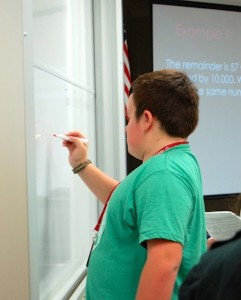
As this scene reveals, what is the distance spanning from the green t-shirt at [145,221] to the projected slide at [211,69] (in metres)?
2.31

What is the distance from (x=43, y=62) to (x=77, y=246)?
2.80 feet

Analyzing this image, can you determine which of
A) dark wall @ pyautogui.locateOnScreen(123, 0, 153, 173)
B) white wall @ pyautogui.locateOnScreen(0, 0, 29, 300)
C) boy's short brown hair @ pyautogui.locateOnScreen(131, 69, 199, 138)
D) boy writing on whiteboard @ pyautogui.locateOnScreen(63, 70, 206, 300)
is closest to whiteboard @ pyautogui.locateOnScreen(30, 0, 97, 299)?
white wall @ pyautogui.locateOnScreen(0, 0, 29, 300)

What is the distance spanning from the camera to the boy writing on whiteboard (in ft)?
3.23

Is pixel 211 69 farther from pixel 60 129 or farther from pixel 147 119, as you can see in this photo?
pixel 147 119

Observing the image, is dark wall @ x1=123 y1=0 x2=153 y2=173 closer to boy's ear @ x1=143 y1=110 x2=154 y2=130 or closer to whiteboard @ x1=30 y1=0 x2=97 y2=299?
whiteboard @ x1=30 y1=0 x2=97 y2=299

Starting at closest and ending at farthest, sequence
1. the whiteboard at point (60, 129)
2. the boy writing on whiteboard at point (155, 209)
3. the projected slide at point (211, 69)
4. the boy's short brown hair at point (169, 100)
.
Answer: the boy writing on whiteboard at point (155, 209) < the boy's short brown hair at point (169, 100) < the whiteboard at point (60, 129) < the projected slide at point (211, 69)

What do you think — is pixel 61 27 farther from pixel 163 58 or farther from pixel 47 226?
pixel 163 58

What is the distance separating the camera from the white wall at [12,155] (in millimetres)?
1012

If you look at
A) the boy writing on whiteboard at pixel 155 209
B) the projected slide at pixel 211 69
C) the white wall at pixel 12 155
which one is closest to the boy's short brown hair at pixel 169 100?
the boy writing on whiteboard at pixel 155 209

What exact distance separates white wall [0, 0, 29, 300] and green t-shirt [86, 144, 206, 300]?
22 centimetres

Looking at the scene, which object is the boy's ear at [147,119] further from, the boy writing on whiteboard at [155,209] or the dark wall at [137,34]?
the dark wall at [137,34]

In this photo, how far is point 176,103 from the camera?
1124mm

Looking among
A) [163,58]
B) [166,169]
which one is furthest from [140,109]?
[163,58]

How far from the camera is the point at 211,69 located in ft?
11.2
